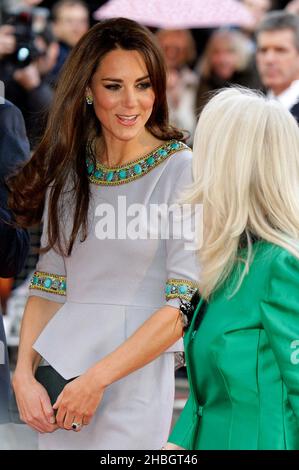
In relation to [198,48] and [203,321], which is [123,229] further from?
[198,48]

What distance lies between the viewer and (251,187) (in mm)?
2750

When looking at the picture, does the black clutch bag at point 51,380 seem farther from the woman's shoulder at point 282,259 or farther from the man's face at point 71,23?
the man's face at point 71,23

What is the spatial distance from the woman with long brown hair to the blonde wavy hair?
526 mm

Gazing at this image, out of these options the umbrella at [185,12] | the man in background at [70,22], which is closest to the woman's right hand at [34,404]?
the umbrella at [185,12]

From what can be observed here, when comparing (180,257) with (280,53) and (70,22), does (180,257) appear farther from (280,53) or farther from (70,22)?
(70,22)

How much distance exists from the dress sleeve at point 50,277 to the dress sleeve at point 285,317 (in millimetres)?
1054

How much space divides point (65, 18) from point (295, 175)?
6.91 metres

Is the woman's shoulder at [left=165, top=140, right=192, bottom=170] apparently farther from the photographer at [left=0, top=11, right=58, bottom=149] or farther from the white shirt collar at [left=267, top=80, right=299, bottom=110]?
the white shirt collar at [left=267, top=80, right=299, bottom=110]

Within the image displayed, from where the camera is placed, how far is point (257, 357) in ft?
8.79

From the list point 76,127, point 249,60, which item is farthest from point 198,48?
point 76,127

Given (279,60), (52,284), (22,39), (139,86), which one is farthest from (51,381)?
(279,60)

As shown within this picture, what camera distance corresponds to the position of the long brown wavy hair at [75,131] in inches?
138

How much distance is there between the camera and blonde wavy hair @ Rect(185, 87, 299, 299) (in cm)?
272

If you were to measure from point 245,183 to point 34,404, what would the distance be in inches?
41.4
